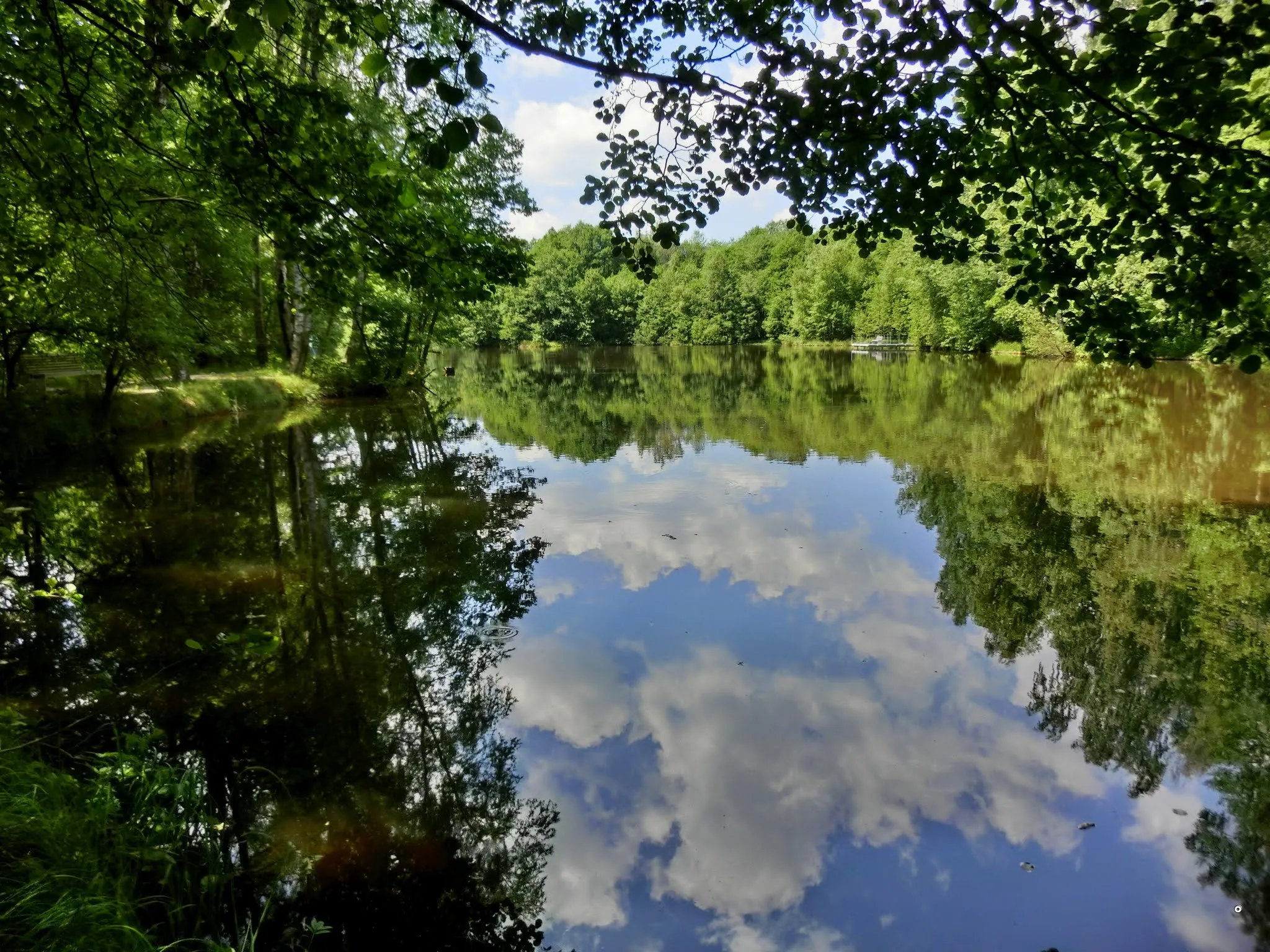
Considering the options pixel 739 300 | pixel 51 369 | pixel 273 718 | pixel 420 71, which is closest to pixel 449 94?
pixel 420 71

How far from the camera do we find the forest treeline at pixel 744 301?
52438mm

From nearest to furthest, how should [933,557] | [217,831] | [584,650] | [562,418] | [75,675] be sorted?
[217,831], [75,675], [584,650], [933,557], [562,418]

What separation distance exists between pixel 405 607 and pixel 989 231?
632cm

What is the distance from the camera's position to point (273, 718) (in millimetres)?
5344

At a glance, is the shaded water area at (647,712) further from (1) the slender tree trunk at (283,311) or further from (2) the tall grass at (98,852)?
(1) the slender tree trunk at (283,311)

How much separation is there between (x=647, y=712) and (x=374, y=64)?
490 centimetres

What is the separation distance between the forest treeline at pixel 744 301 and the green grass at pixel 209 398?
103 feet

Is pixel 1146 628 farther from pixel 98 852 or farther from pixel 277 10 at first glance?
pixel 98 852

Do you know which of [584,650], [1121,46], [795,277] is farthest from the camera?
[795,277]

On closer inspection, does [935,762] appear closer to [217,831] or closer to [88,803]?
[217,831]

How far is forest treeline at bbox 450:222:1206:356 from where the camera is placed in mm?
Answer: 52438

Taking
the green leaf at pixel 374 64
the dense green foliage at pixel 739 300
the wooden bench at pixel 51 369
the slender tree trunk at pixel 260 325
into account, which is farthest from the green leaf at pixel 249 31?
the dense green foliage at pixel 739 300

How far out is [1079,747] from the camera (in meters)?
5.13

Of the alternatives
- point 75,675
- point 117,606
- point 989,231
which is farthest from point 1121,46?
point 117,606
